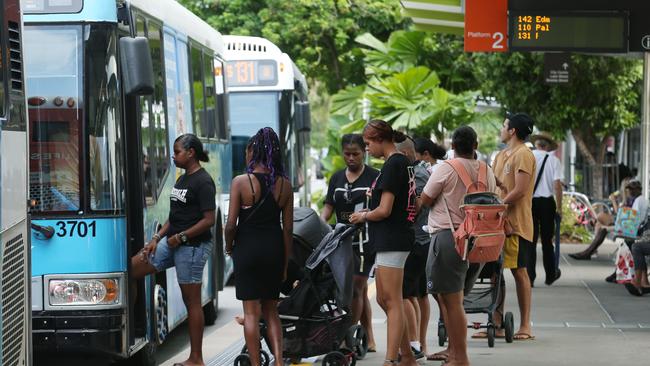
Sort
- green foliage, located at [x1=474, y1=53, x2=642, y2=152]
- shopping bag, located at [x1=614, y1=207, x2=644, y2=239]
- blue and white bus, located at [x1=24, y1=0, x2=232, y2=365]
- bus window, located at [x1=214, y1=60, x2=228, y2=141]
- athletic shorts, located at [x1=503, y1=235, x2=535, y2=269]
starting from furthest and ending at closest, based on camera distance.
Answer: green foliage, located at [x1=474, y1=53, x2=642, y2=152]
shopping bag, located at [x1=614, y1=207, x2=644, y2=239]
bus window, located at [x1=214, y1=60, x2=228, y2=141]
athletic shorts, located at [x1=503, y1=235, x2=535, y2=269]
blue and white bus, located at [x1=24, y1=0, x2=232, y2=365]

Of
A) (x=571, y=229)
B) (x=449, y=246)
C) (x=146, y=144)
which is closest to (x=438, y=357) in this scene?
(x=449, y=246)

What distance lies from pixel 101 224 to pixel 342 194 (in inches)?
82.0

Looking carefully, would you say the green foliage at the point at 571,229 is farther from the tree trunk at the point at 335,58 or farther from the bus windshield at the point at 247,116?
the tree trunk at the point at 335,58

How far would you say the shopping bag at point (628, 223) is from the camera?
51.2 ft

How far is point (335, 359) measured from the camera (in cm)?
955

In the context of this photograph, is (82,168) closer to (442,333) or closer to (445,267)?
(445,267)

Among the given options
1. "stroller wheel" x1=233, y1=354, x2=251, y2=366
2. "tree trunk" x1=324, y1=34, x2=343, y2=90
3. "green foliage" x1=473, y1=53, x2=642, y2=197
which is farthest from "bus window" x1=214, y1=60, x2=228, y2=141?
"tree trunk" x1=324, y1=34, x2=343, y2=90

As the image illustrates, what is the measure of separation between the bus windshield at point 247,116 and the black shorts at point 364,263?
937 cm

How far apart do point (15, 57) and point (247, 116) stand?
13.0 metres

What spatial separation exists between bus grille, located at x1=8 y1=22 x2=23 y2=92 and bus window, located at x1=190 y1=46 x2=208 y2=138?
548 cm

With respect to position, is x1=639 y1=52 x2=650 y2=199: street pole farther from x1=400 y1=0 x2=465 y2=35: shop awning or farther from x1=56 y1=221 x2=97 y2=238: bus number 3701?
x1=56 y1=221 x2=97 y2=238: bus number 3701

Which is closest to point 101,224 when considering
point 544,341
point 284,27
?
point 544,341

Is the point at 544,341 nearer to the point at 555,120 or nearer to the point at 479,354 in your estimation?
the point at 479,354

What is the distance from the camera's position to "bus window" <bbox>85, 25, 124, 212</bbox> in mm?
9273
